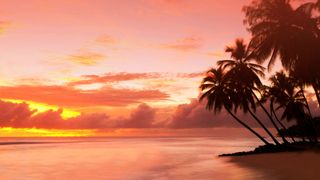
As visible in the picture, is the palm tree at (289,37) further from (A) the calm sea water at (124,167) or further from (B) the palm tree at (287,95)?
(B) the palm tree at (287,95)

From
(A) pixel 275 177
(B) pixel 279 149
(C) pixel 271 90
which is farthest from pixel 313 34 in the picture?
(C) pixel 271 90

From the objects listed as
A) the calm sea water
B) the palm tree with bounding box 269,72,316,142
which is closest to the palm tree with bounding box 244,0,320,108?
the calm sea water

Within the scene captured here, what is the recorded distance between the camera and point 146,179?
27344 mm

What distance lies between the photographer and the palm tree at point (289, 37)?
27.5 meters

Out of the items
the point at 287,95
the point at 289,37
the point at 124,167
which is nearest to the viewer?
the point at 289,37

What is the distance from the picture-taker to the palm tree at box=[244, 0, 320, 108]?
27.5 m

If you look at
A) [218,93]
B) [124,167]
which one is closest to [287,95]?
[218,93]

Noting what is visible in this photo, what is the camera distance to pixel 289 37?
94.6 feet

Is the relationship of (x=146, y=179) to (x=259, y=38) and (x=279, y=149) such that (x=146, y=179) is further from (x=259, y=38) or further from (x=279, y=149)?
(x=279, y=149)

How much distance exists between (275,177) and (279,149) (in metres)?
23.0

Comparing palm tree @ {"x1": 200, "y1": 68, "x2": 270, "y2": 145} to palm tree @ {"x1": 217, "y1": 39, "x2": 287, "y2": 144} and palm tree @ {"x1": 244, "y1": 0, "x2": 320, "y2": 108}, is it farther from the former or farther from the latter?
palm tree @ {"x1": 244, "y1": 0, "x2": 320, "y2": 108}

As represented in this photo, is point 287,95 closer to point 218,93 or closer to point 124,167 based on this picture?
point 218,93

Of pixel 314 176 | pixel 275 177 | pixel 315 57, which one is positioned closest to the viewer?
pixel 314 176

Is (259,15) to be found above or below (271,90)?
above
